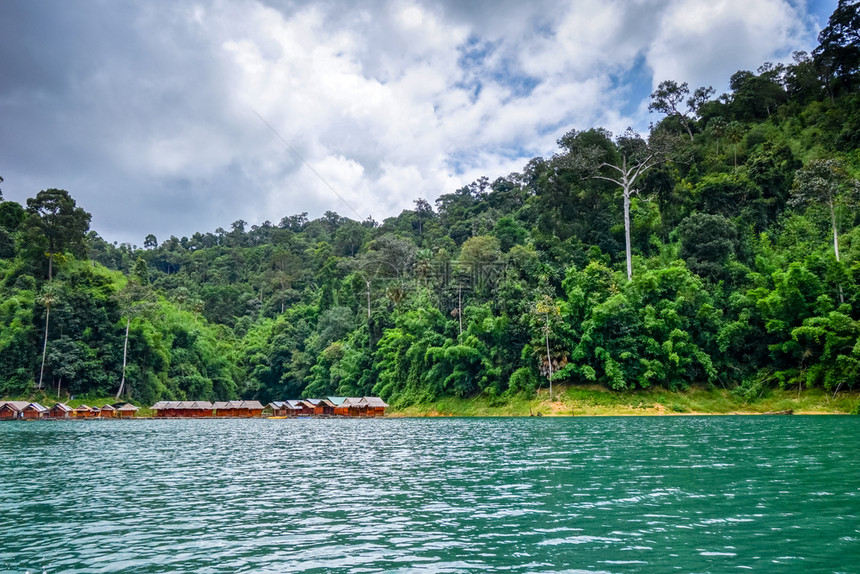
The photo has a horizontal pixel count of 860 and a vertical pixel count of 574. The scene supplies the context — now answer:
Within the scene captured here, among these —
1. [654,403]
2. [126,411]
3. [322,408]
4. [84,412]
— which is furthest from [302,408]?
[654,403]

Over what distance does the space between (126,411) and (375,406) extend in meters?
30.0

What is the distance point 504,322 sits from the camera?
57.0m

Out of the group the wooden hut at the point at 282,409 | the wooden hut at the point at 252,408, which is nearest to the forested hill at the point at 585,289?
the wooden hut at the point at 282,409

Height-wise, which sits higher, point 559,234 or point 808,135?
point 808,135

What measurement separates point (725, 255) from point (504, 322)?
21.4 metres

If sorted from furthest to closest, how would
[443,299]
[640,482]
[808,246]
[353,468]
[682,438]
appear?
[443,299] < [808,246] < [682,438] < [353,468] < [640,482]

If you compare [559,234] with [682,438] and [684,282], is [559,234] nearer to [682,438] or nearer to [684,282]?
[684,282]

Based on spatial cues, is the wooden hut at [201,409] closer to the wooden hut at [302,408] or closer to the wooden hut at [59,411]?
the wooden hut at [302,408]

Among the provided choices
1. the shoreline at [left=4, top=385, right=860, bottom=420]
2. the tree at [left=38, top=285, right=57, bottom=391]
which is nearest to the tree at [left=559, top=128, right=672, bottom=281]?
the shoreline at [left=4, top=385, right=860, bottom=420]

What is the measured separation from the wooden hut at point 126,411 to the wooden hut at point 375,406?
27.7m

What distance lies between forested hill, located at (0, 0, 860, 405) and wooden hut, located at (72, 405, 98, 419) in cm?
544

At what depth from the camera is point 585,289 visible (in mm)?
55562

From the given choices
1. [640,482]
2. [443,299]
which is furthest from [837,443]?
[443,299]

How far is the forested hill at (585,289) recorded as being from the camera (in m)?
49.1
